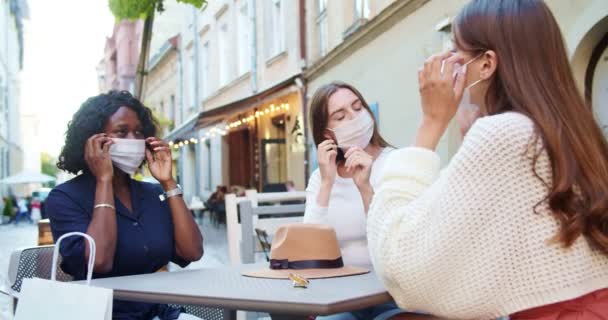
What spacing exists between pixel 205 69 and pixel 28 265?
21277 mm

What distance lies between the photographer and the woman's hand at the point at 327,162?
9.77 ft

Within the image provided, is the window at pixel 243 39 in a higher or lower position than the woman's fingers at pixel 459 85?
higher

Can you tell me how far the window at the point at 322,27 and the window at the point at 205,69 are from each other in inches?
417

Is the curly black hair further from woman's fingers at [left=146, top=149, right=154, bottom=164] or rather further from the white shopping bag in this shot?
the white shopping bag

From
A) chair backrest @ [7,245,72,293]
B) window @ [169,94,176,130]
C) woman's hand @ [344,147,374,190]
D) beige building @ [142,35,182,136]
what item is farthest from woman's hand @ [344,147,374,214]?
window @ [169,94,176,130]

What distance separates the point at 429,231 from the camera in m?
1.53

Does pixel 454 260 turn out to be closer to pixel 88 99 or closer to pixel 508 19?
pixel 508 19

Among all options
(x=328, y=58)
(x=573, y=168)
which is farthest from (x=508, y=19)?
(x=328, y=58)

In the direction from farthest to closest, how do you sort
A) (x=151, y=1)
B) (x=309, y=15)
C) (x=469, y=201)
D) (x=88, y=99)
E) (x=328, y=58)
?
(x=309, y=15) → (x=328, y=58) → (x=151, y=1) → (x=88, y=99) → (x=469, y=201)

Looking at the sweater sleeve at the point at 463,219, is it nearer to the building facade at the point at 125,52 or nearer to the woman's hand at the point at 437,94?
the woman's hand at the point at 437,94

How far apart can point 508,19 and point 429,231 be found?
569 mm

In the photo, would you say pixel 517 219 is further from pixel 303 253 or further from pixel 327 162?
pixel 327 162

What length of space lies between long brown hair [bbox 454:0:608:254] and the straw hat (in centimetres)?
79

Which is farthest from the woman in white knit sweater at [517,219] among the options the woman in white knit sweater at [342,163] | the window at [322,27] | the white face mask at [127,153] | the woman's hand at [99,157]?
the window at [322,27]
